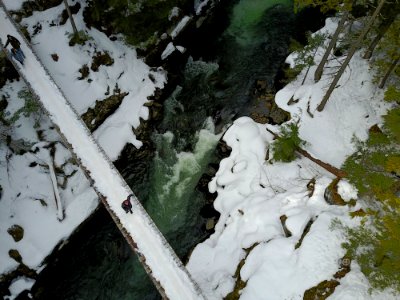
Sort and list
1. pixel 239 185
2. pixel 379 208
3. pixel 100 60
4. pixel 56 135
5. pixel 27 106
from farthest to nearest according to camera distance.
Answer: pixel 100 60 < pixel 56 135 < pixel 27 106 < pixel 239 185 < pixel 379 208

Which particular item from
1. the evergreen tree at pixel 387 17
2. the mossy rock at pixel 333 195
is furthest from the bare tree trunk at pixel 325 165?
the evergreen tree at pixel 387 17

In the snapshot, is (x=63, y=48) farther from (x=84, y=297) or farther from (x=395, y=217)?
(x=395, y=217)

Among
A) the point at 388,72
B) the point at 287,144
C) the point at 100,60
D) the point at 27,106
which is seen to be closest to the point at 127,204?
the point at 287,144

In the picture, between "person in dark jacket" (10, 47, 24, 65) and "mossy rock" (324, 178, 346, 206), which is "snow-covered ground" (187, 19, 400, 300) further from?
"person in dark jacket" (10, 47, 24, 65)

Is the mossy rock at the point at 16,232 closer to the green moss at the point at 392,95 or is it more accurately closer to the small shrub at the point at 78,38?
the small shrub at the point at 78,38

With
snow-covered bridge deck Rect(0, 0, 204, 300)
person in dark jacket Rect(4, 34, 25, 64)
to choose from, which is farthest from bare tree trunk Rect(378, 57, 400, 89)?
person in dark jacket Rect(4, 34, 25, 64)

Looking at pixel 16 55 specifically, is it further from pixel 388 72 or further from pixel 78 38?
pixel 388 72
